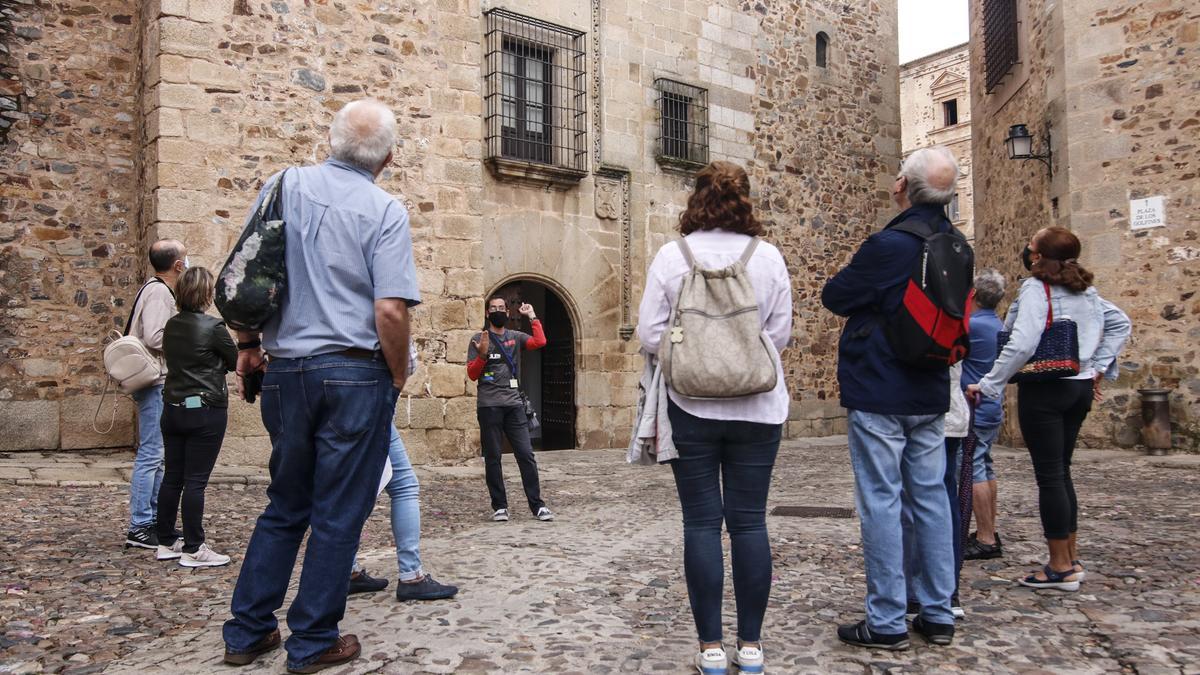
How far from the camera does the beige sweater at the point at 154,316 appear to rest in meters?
4.87

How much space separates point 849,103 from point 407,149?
27.8 feet

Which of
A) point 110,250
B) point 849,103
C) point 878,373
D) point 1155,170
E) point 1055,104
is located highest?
point 849,103

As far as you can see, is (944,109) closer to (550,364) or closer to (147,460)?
(550,364)

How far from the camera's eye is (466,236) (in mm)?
9477

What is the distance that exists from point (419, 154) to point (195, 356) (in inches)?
200

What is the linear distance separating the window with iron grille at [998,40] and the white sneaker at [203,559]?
465 inches

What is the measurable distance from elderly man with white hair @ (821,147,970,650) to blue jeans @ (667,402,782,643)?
1.61 feet

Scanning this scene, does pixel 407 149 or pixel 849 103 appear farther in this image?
pixel 849 103

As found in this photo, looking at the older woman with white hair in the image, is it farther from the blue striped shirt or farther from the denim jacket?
the blue striped shirt

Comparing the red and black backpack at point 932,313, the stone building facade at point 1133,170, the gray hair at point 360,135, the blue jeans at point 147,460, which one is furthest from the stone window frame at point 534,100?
the red and black backpack at point 932,313

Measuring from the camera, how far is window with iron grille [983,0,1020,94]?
12438mm

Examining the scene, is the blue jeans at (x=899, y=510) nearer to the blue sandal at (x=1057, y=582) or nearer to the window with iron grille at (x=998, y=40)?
the blue sandal at (x=1057, y=582)

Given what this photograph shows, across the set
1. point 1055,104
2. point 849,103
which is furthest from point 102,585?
point 849,103

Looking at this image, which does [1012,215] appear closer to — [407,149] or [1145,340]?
[1145,340]
